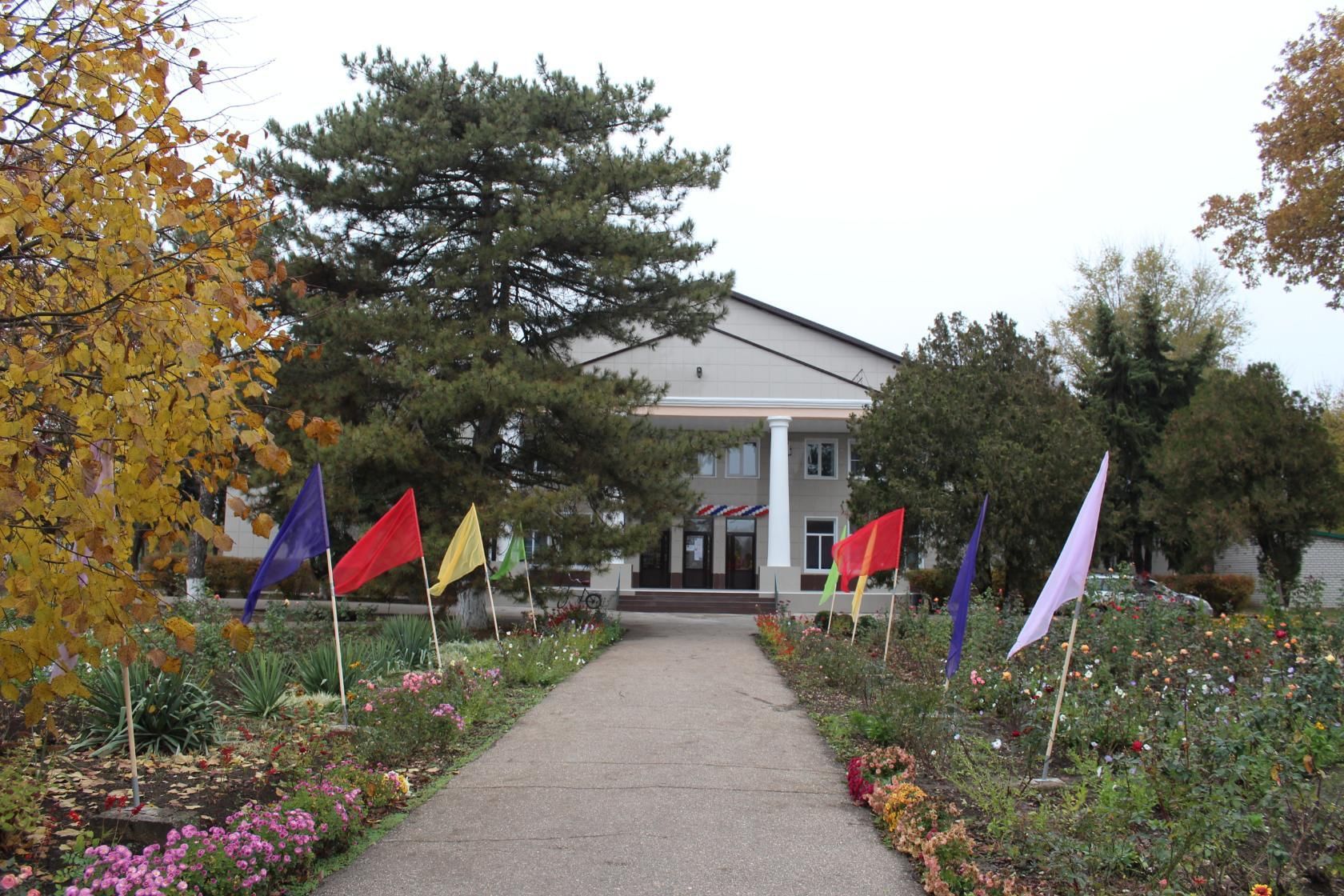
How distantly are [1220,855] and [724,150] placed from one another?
59.5 feet

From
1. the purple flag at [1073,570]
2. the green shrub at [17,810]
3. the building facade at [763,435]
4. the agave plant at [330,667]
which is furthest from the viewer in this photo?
the building facade at [763,435]

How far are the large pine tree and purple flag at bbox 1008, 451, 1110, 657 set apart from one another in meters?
12.0

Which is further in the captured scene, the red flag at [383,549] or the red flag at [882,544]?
the red flag at [882,544]

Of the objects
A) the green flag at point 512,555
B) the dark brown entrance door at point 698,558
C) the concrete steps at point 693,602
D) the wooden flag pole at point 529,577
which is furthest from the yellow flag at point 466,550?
the dark brown entrance door at point 698,558

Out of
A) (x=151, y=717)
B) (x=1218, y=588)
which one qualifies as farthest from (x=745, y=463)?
(x=151, y=717)

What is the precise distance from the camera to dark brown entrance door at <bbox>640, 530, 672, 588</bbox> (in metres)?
36.3

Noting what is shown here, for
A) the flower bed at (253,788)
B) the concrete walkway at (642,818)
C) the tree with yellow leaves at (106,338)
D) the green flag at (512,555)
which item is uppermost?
the tree with yellow leaves at (106,338)

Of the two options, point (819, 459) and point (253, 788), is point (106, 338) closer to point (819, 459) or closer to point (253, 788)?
point (253, 788)

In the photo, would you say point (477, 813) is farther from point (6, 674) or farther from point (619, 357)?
point (619, 357)

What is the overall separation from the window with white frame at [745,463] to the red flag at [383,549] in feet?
86.5

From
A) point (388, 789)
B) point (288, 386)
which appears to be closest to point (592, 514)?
point (288, 386)

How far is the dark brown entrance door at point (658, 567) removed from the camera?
36.3 meters

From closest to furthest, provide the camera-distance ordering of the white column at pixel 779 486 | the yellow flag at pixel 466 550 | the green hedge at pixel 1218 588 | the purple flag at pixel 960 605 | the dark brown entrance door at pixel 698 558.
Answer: the purple flag at pixel 960 605 < the yellow flag at pixel 466 550 < the green hedge at pixel 1218 588 < the white column at pixel 779 486 < the dark brown entrance door at pixel 698 558

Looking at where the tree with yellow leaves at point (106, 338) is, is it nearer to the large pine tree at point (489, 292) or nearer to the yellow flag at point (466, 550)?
the yellow flag at point (466, 550)
